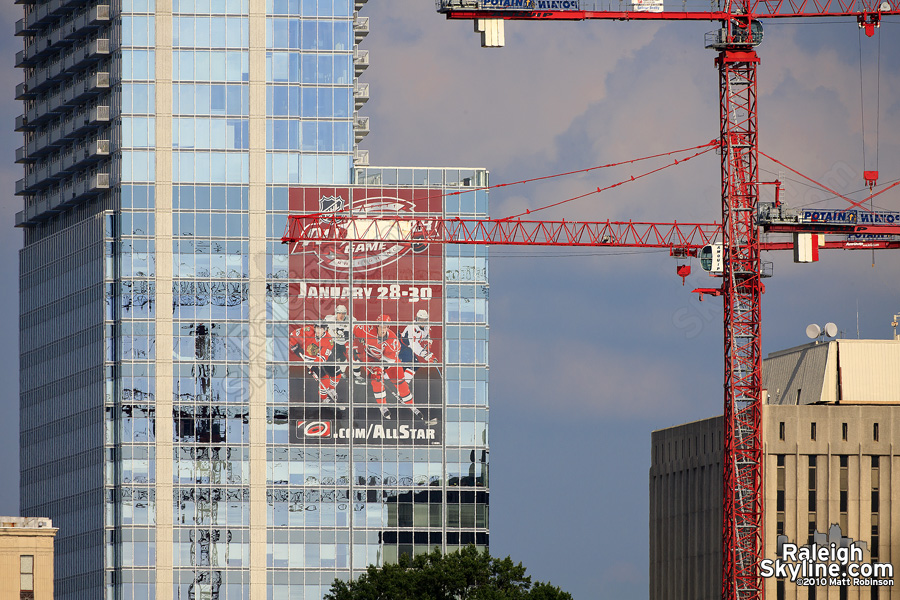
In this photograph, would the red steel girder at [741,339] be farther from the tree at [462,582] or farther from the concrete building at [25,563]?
the concrete building at [25,563]

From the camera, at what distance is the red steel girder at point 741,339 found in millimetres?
190375

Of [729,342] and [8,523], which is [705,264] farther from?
[8,523]

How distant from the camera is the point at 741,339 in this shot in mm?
192875

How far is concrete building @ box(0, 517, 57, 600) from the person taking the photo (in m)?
170

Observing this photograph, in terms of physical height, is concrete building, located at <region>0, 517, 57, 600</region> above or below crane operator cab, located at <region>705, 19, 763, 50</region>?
below

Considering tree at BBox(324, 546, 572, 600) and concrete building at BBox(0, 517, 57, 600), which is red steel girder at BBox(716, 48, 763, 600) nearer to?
tree at BBox(324, 546, 572, 600)

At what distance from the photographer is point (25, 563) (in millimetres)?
171250

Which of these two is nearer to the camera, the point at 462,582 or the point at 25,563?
the point at 25,563

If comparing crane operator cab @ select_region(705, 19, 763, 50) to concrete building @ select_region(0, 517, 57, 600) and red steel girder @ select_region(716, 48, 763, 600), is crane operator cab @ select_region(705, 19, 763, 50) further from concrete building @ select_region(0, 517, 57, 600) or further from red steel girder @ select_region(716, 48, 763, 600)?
concrete building @ select_region(0, 517, 57, 600)

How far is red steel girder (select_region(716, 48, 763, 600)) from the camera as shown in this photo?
19038cm

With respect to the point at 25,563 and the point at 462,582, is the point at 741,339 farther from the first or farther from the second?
the point at 25,563

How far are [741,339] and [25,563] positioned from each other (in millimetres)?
64668

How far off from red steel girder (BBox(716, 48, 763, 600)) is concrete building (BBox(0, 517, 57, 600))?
190ft

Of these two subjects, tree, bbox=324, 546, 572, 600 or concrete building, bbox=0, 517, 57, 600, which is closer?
concrete building, bbox=0, 517, 57, 600
